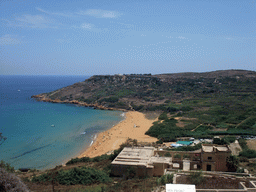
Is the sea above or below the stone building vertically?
below

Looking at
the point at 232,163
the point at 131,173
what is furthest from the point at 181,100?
the point at 131,173

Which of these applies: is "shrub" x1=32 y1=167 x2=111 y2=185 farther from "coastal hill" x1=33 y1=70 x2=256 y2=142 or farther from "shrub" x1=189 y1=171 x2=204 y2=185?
"coastal hill" x1=33 y1=70 x2=256 y2=142

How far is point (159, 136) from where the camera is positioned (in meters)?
32.0

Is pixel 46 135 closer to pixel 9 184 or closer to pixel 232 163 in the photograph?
pixel 9 184

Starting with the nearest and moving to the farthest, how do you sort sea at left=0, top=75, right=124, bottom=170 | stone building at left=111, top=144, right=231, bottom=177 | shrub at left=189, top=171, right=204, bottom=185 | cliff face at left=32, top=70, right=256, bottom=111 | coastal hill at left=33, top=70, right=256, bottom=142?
shrub at left=189, top=171, right=204, bottom=185
stone building at left=111, top=144, right=231, bottom=177
sea at left=0, top=75, right=124, bottom=170
coastal hill at left=33, top=70, right=256, bottom=142
cliff face at left=32, top=70, right=256, bottom=111

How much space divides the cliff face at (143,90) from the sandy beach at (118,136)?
14297 millimetres

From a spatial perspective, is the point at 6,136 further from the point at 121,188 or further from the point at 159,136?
the point at 121,188

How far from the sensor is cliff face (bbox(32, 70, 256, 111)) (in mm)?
64062

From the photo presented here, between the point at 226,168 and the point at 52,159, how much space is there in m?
19.2

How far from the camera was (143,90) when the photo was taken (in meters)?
75.3

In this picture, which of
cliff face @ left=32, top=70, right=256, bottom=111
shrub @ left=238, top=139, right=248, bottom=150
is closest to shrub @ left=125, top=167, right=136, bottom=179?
shrub @ left=238, top=139, right=248, bottom=150

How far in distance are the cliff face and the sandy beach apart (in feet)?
46.9

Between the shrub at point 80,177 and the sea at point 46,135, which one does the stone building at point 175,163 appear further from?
the sea at point 46,135

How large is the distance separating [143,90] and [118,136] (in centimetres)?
4181
